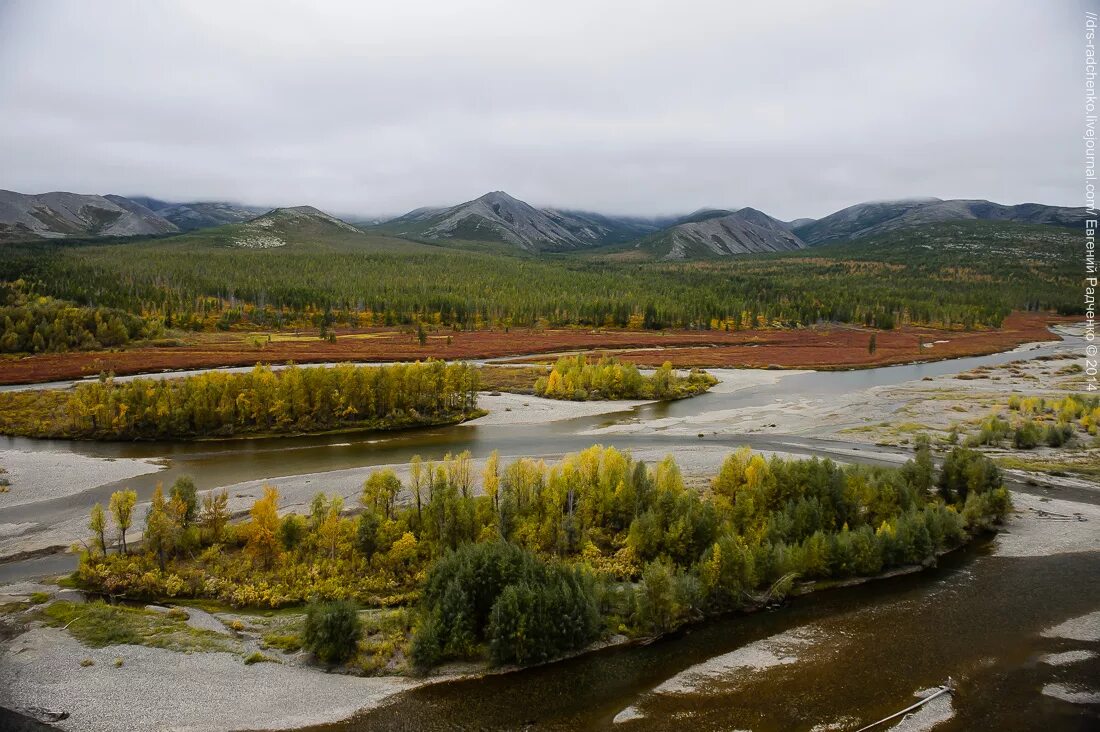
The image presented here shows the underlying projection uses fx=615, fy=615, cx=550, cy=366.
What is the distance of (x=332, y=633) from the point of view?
2256 cm

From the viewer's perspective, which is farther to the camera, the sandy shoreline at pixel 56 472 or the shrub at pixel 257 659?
the sandy shoreline at pixel 56 472

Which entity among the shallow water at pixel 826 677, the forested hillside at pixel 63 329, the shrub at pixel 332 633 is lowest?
the shallow water at pixel 826 677

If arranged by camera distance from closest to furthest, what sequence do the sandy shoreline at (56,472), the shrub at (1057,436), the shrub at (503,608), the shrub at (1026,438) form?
the shrub at (503,608) < the sandy shoreline at (56,472) < the shrub at (1026,438) < the shrub at (1057,436)

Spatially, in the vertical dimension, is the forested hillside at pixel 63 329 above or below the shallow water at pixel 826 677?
above

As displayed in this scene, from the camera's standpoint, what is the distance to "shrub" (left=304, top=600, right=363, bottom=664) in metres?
22.4

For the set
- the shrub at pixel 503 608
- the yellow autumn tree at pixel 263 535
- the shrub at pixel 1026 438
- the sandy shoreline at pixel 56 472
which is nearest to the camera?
the shrub at pixel 503 608

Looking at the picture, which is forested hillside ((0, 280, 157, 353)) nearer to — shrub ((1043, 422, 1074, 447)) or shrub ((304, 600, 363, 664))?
shrub ((304, 600, 363, 664))

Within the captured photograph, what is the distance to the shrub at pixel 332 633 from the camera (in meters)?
22.4

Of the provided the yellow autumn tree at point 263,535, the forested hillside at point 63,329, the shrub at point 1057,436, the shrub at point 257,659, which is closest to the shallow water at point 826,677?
the shrub at point 257,659

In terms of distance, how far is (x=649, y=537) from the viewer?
3033 cm

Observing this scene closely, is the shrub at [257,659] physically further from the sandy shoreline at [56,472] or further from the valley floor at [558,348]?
the valley floor at [558,348]

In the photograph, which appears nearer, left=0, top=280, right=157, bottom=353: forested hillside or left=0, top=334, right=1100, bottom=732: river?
left=0, top=334, right=1100, bottom=732: river

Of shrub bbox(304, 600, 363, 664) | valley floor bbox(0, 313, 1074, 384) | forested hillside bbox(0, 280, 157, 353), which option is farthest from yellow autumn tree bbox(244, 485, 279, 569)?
forested hillside bbox(0, 280, 157, 353)

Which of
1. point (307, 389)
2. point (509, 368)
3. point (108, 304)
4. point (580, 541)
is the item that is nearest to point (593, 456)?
point (580, 541)
